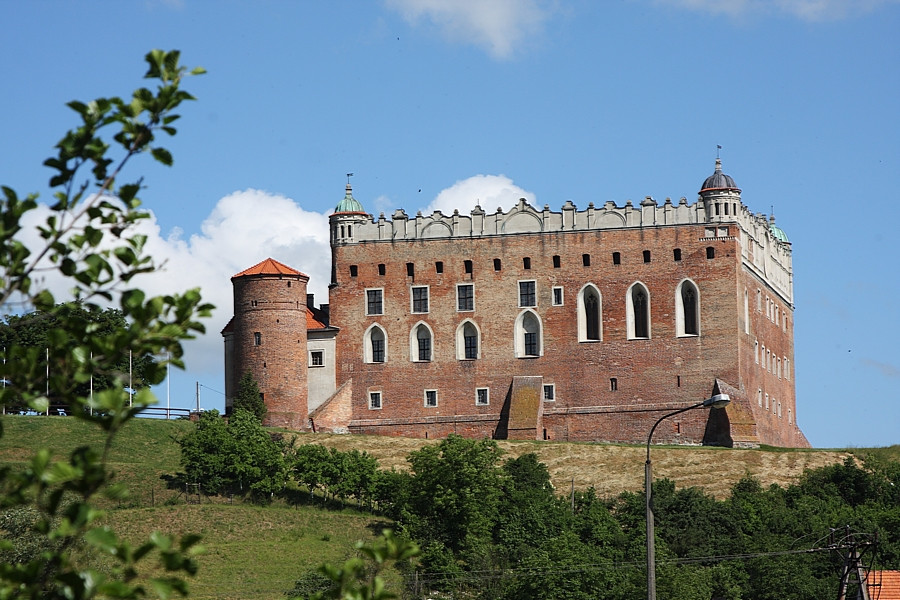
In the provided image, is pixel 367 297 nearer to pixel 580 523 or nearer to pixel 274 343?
pixel 274 343

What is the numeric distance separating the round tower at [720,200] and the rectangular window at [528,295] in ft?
27.2

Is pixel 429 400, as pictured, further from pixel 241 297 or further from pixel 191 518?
pixel 191 518

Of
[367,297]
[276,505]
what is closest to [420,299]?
[367,297]

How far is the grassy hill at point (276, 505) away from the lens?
47.4 metres

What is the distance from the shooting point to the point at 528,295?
66.3m

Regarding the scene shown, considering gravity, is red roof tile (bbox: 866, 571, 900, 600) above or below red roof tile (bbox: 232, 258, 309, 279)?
below

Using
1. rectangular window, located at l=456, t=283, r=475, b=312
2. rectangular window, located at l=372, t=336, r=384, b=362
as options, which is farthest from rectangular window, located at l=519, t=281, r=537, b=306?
rectangular window, located at l=372, t=336, r=384, b=362

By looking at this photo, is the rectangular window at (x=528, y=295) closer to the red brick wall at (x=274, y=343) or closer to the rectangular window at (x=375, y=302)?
the rectangular window at (x=375, y=302)

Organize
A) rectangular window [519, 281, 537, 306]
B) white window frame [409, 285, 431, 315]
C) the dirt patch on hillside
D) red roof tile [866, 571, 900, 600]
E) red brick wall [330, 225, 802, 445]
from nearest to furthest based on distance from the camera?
red roof tile [866, 571, 900, 600], the dirt patch on hillside, red brick wall [330, 225, 802, 445], rectangular window [519, 281, 537, 306], white window frame [409, 285, 431, 315]

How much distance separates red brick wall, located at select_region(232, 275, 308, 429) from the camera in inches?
2559

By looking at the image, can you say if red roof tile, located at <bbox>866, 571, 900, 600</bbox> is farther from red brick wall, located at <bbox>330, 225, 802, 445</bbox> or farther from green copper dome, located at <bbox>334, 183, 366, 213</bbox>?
green copper dome, located at <bbox>334, 183, 366, 213</bbox>

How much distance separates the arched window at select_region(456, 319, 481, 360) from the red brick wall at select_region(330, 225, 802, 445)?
0.88ft

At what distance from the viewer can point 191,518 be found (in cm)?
5147

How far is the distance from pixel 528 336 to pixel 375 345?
707 centimetres
